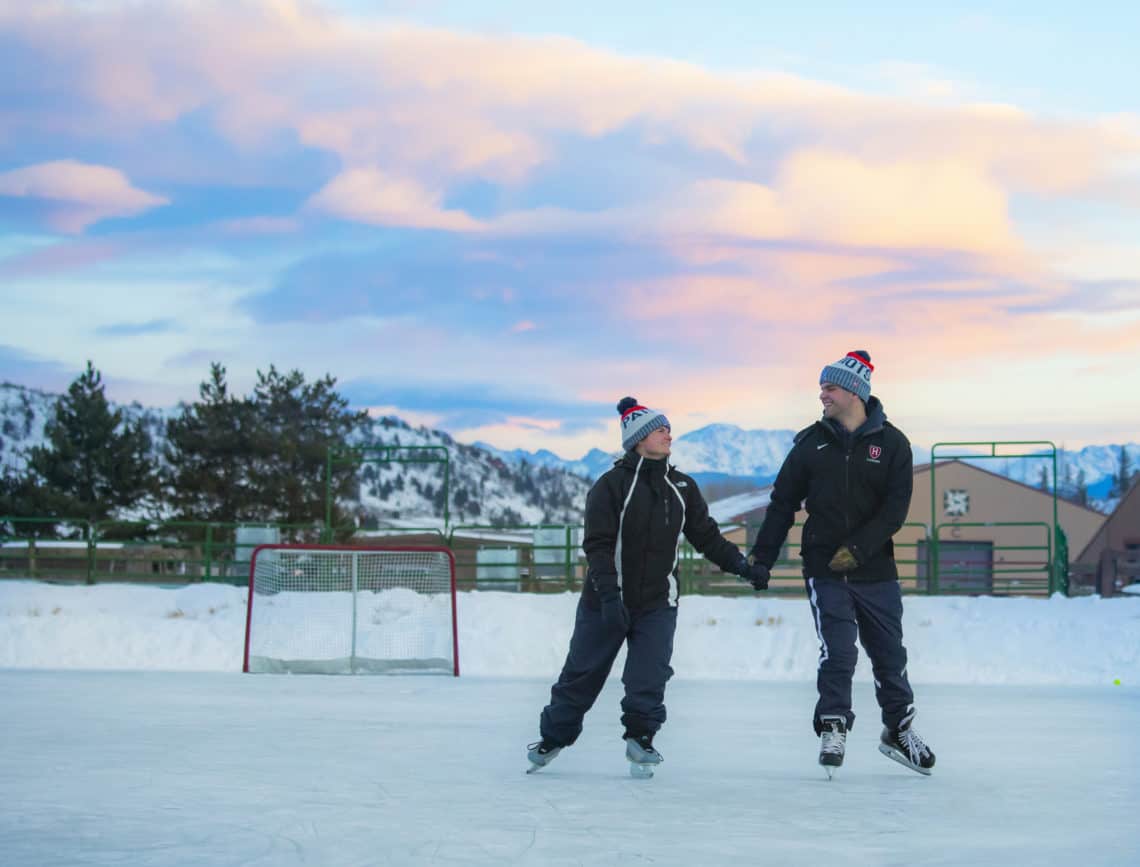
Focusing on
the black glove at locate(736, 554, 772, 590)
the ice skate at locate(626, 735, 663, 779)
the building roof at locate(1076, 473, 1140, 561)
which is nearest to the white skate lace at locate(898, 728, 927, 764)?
the black glove at locate(736, 554, 772, 590)

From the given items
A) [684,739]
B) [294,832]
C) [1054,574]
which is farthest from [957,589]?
[294,832]

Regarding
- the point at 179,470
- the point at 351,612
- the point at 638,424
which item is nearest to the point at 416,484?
the point at 179,470

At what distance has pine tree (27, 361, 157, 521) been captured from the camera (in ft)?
159

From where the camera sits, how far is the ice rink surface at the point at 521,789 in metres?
4.41

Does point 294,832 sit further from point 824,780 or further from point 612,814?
point 824,780

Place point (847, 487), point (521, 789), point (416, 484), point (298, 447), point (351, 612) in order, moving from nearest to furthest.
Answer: point (521, 789)
point (847, 487)
point (351, 612)
point (298, 447)
point (416, 484)

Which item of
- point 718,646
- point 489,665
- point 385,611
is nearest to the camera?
point 385,611

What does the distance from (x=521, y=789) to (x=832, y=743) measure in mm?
1264

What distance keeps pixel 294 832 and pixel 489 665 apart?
33.2ft

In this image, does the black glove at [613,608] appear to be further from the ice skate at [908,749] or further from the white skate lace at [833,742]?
the ice skate at [908,749]

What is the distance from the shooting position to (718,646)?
54.6 ft

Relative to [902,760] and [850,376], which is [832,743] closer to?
[902,760]

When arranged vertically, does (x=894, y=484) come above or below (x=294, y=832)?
above

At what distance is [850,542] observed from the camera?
6.10 meters
